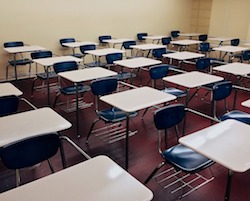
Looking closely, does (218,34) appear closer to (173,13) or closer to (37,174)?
(173,13)

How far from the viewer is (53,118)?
2.35 m

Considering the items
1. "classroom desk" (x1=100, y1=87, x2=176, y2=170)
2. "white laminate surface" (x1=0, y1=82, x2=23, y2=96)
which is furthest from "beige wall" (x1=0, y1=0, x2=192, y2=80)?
"classroom desk" (x1=100, y1=87, x2=176, y2=170)

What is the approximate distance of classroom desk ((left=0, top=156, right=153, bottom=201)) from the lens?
1384 millimetres

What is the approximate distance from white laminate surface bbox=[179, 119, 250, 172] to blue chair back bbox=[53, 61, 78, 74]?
9.18 feet

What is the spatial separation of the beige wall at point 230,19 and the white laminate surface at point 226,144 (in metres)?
6.35

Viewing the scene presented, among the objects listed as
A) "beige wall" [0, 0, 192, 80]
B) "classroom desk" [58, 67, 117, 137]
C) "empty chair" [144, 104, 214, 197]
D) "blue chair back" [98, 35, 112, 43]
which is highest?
"beige wall" [0, 0, 192, 80]

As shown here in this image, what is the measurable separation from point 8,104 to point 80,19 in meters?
4.51

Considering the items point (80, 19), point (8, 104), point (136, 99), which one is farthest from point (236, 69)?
point (80, 19)

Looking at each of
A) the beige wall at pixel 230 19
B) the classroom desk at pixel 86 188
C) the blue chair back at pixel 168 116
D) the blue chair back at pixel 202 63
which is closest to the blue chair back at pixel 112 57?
the blue chair back at pixel 202 63

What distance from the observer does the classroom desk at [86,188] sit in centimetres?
138

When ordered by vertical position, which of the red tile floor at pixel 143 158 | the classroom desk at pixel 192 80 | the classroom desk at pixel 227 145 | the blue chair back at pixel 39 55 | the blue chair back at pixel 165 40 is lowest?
the red tile floor at pixel 143 158

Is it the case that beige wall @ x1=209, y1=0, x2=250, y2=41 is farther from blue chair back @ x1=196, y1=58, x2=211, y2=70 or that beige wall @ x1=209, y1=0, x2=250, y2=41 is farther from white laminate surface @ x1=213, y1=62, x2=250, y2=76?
white laminate surface @ x1=213, y1=62, x2=250, y2=76

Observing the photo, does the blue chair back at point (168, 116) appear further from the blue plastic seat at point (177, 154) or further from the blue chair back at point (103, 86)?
the blue chair back at point (103, 86)

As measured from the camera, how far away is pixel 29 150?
1863 millimetres
